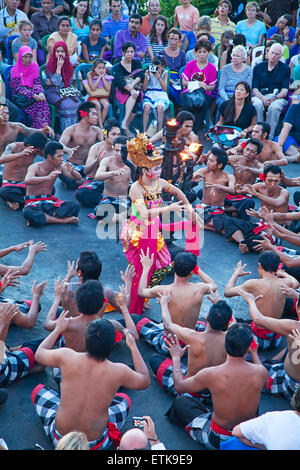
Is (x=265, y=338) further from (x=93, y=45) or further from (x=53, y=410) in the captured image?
(x=93, y=45)

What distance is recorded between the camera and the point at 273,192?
689 cm

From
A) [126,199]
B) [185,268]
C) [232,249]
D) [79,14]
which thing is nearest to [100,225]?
[126,199]

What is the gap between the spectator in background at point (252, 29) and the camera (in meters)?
11.4

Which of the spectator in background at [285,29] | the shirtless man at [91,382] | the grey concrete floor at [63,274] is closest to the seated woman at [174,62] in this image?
the spectator in background at [285,29]

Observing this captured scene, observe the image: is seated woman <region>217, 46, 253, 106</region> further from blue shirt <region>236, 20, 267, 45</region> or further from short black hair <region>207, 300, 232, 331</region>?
short black hair <region>207, 300, 232, 331</region>

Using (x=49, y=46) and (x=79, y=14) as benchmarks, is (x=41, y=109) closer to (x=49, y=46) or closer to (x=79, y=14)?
(x=49, y=46)

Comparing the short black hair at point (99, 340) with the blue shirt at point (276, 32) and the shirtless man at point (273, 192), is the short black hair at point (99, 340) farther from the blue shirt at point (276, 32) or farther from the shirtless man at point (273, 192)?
the blue shirt at point (276, 32)

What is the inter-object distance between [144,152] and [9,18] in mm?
6131

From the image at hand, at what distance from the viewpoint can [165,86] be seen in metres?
10.2

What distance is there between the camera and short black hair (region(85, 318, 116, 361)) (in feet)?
11.3

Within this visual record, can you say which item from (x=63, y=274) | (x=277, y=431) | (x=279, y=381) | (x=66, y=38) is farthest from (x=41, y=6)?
(x=277, y=431)

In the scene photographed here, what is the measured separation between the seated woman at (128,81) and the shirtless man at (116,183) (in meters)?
2.56

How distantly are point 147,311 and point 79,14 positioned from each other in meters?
7.27

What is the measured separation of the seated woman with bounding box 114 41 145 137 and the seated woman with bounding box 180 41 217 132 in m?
0.83
